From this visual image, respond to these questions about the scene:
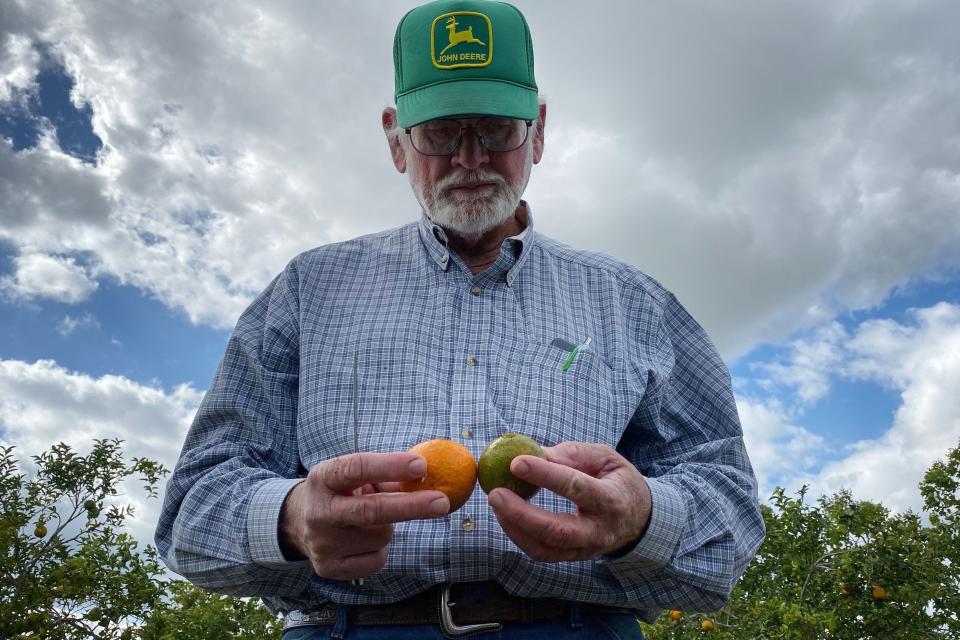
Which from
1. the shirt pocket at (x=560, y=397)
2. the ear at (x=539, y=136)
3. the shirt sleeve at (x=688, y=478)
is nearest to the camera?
the shirt sleeve at (x=688, y=478)

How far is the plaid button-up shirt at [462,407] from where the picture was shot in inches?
102

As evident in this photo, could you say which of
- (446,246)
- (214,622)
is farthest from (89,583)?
(446,246)

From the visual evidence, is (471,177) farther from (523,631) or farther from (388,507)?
(523,631)

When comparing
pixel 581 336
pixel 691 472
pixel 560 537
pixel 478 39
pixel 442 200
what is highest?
pixel 478 39

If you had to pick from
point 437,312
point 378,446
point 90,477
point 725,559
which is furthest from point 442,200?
point 90,477

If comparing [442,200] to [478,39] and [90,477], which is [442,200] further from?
[90,477]

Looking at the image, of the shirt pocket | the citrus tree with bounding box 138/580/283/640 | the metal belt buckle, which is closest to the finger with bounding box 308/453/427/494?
the metal belt buckle

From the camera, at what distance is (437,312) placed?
3164mm

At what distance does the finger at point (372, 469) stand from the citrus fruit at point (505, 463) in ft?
0.91

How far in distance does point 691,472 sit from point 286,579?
142cm

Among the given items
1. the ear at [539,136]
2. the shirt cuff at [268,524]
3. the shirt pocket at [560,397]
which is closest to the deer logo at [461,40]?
the ear at [539,136]

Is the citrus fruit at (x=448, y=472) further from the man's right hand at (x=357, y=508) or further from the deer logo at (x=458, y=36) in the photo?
the deer logo at (x=458, y=36)

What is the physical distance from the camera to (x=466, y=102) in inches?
123

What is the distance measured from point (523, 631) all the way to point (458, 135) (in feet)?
5.83
